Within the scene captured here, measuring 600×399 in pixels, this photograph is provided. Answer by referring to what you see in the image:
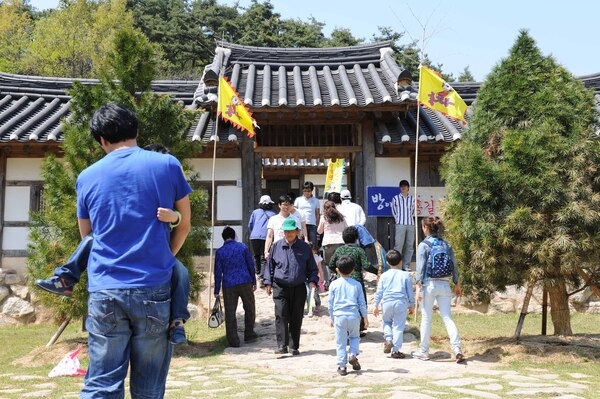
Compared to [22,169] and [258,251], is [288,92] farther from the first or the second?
[22,169]

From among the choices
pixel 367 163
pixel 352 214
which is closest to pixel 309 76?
pixel 367 163

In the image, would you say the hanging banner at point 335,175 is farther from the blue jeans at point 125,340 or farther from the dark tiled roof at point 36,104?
the blue jeans at point 125,340

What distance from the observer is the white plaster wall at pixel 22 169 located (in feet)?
48.5

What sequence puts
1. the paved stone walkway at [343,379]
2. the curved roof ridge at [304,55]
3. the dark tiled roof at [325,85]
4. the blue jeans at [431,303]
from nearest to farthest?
the paved stone walkway at [343,379] < the blue jeans at [431,303] < the dark tiled roof at [325,85] < the curved roof ridge at [304,55]

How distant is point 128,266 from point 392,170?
11.9 m

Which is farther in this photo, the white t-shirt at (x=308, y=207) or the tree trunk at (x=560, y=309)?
the white t-shirt at (x=308, y=207)

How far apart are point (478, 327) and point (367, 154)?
4891mm

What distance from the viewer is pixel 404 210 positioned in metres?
13.7

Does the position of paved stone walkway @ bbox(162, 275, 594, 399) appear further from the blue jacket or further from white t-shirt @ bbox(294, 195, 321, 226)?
white t-shirt @ bbox(294, 195, 321, 226)

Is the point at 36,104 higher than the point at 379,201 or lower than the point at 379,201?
higher

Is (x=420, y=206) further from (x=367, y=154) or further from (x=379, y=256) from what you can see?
(x=379, y=256)

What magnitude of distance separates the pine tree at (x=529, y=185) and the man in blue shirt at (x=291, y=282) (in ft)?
7.13

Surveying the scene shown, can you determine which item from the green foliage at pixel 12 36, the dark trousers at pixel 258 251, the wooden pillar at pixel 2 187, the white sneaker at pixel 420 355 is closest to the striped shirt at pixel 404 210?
the dark trousers at pixel 258 251

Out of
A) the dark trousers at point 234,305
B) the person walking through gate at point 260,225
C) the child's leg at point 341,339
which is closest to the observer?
the child's leg at point 341,339
